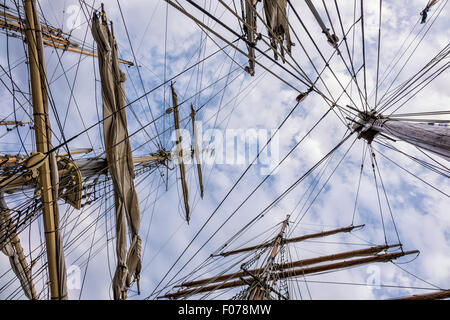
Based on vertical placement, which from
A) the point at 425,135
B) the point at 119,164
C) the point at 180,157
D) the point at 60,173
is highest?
the point at 180,157

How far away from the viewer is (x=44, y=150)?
13.9 ft

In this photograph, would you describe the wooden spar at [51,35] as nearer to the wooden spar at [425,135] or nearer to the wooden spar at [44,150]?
the wooden spar at [44,150]

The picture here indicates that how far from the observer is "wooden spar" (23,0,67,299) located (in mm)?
3840

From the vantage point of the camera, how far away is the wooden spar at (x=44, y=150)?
12.6 feet

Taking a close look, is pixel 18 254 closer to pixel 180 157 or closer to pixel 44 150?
pixel 44 150

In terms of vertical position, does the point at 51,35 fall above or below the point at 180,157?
above

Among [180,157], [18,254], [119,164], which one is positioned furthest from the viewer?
[180,157]

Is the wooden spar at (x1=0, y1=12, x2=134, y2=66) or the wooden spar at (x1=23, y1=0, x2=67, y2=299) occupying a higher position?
the wooden spar at (x1=0, y1=12, x2=134, y2=66)

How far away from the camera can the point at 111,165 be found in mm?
5934

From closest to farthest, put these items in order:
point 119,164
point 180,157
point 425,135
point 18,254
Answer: point 425,135
point 119,164
point 18,254
point 180,157

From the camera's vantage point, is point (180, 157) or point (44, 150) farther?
point (180, 157)

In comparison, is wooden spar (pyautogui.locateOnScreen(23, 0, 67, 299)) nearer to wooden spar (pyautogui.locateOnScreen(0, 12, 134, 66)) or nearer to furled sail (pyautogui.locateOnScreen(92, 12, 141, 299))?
furled sail (pyautogui.locateOnScreen(92, 12, 141, 299))

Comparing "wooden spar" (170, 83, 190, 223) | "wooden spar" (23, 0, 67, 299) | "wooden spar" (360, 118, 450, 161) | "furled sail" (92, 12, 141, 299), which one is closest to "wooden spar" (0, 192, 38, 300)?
"furled sail" (92, 12, 141, 299)

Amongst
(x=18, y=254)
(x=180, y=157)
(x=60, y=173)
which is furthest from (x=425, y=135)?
(x=18, y=254)
